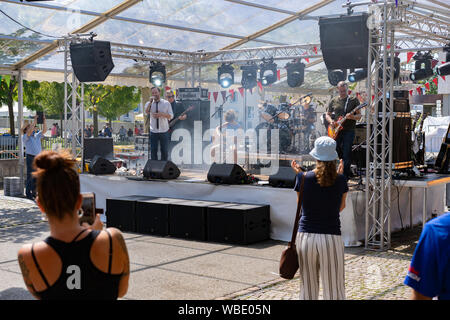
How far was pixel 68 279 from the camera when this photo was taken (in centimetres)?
219

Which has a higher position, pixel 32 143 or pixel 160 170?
pixel 32 143

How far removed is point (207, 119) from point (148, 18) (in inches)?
123

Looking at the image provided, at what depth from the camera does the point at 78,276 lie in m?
2.18

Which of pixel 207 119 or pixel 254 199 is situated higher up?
pixel 207 119

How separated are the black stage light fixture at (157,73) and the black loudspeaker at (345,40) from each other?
656 cm

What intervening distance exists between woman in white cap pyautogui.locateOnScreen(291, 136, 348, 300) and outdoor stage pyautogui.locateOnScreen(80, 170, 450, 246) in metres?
3.79

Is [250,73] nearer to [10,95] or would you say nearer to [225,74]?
[225,74]

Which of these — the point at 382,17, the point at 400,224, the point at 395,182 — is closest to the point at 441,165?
the point at 400,224

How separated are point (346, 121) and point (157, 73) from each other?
262 inches

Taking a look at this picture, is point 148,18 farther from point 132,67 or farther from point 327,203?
point 327,203

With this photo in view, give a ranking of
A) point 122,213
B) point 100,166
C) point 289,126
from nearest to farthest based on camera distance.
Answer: point 122,213 → point 100,166 → point 289,126

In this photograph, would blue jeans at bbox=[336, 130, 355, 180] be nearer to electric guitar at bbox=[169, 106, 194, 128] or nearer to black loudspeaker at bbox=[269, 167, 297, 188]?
black loudspeaker at bbox=[269, 167, 297, 188]

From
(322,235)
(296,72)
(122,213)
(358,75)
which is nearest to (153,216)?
(122,213)

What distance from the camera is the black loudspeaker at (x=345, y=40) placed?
8.00 meters
